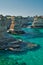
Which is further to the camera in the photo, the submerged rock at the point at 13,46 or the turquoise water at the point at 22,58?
the submerged rock at the point at 13,46

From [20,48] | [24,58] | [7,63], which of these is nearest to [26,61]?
[24,58]

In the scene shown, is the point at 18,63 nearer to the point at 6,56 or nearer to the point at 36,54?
the point at 6,56

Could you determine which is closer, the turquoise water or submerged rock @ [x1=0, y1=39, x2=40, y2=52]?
the turquoise water

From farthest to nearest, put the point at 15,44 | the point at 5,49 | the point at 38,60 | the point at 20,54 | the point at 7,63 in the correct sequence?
the point at 15,44
the point at 5,49
the point at 20,54
the point at 38,60
the point at 7,63

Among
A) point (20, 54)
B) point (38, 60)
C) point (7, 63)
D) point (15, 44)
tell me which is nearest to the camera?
point (7, 63)

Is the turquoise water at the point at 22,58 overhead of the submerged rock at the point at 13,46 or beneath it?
beneath

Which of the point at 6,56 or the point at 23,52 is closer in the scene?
the point at 6,56

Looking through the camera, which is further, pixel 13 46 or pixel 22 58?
pixel 13 46

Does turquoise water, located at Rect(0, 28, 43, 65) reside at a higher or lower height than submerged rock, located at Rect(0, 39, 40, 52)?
lower

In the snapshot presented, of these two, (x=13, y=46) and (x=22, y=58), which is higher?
(x=13, y=46)

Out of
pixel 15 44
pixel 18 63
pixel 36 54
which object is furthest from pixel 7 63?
pixel 15 44
